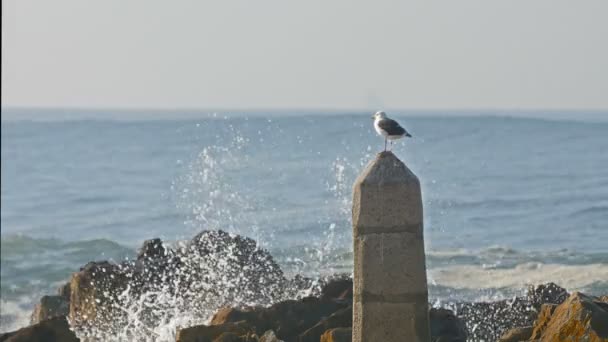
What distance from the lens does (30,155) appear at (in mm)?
91438

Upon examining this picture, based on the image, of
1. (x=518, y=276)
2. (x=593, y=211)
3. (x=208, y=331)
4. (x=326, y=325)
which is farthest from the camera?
(x=593, y=211)

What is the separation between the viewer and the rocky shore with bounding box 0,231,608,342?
14.4m

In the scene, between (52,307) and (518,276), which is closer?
(52,307)

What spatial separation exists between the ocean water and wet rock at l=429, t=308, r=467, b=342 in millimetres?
9200

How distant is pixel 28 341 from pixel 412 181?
4.31 metres

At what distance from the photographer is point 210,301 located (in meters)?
18.4

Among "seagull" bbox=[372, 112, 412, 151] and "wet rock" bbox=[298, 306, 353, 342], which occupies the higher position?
"seagull" bbox=[372, 112, 412, 151]

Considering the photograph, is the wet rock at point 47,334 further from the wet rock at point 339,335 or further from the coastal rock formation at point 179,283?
the coastal rock formation at point 179,283

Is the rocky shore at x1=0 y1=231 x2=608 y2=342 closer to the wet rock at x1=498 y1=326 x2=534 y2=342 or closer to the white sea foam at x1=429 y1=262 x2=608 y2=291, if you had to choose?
the wet rock at x1=498 y1=326 x2=534 y2=342

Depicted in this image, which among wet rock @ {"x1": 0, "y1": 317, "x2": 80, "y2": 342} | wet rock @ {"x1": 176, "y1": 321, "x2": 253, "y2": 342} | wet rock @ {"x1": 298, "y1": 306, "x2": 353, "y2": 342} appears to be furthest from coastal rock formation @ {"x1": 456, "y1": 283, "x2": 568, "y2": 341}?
wet rock @ {"x1": 0, "y1": 317, "x2": 80, "y2": 342}

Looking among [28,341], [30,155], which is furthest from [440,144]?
[28,341]

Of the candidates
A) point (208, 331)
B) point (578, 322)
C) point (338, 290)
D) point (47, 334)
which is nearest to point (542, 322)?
point (578, 322)

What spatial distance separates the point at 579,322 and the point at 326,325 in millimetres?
2907

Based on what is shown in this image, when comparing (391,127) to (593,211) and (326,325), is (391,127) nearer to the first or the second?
(326,325)
